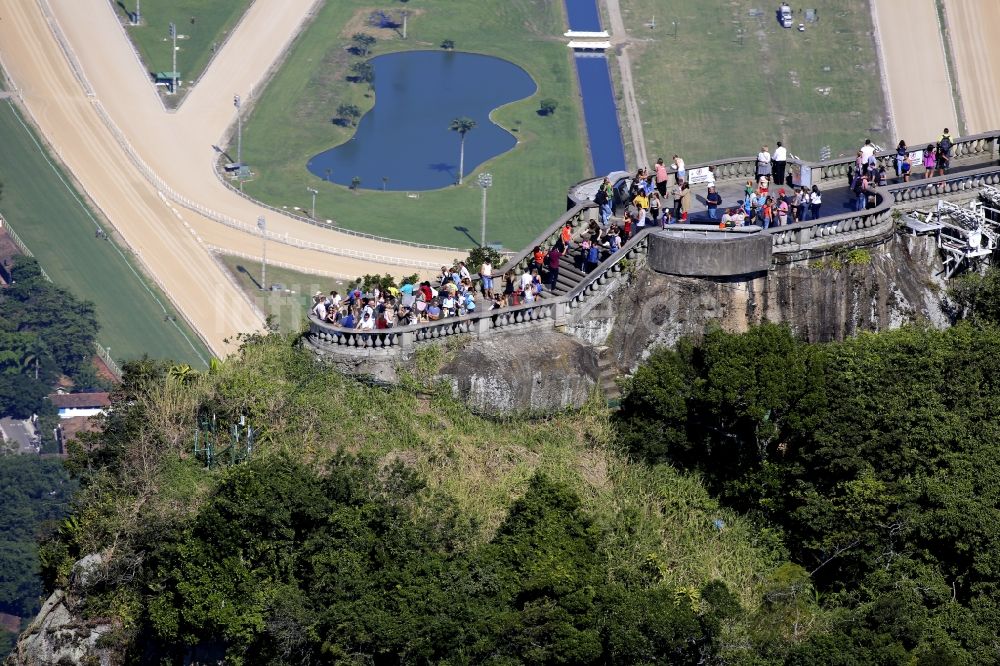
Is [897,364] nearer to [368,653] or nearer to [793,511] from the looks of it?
[793,511]

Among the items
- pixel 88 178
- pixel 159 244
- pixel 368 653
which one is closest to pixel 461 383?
pixel 368 653

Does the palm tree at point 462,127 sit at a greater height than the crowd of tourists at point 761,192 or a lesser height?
greater

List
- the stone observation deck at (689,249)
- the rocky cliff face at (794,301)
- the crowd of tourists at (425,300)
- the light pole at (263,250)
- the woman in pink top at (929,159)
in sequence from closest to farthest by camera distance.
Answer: the stone observation deck at (689,249) → the crowd of tourists at (425,300) → the rocky cliff face at (794,301) → the woman in pink top at (929,159) → the light pole at (263,250)

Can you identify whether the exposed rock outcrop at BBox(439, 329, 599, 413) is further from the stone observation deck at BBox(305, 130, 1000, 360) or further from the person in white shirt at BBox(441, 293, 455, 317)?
the person in white shirt at BBox(441, 293, 455, 317)

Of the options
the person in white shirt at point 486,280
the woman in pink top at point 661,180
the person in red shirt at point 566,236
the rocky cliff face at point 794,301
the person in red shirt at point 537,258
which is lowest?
the rocky cliff face at point 794,301

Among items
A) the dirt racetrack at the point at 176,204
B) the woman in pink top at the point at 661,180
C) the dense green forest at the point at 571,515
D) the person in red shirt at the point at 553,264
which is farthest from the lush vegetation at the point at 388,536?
the dirt racetrack at the point at 176,204

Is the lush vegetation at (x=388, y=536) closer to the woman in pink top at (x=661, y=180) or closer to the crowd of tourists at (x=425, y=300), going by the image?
the crowd of tourists at (x=425, y=300)
